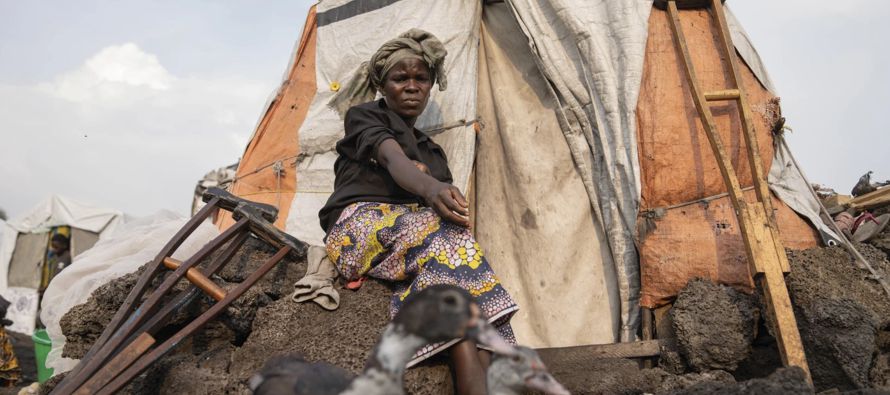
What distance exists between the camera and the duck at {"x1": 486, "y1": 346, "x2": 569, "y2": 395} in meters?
1.46

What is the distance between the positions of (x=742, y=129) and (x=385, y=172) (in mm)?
1889

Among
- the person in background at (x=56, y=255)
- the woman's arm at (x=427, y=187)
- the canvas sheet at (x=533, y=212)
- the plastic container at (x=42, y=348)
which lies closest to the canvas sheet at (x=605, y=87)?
the canvas sheet at (x=533, y=212)

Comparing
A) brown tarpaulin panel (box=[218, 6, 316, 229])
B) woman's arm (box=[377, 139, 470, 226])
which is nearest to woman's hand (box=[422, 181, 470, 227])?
woman's arm (box=[377, 139, 470, 226])

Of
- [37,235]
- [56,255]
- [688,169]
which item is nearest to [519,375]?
[688,169]

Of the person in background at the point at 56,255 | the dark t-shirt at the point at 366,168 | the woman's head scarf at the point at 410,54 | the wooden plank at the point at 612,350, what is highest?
the person in background at the point at 56,255

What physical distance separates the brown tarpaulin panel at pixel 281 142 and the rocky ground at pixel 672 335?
142cm

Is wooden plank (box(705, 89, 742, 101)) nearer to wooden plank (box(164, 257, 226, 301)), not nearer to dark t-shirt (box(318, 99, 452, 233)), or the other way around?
dark t-shirt (box(318, 99, 452, 233))

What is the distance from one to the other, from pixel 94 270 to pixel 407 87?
2.26 meters

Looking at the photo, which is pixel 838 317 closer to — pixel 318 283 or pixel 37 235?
pixel 318 283

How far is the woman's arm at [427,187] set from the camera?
2363 millimetres

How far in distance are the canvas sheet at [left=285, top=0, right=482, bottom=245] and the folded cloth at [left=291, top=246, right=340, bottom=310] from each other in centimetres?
110

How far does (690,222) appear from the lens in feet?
10.4

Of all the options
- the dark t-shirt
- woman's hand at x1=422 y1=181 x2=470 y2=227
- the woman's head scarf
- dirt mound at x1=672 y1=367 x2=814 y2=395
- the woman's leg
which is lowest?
dirt mound at x1=672 y1=367 x2=814 y2=395

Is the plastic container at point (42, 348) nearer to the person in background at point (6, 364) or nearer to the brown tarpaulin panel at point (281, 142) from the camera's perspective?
the person in background at point (6, 364)
